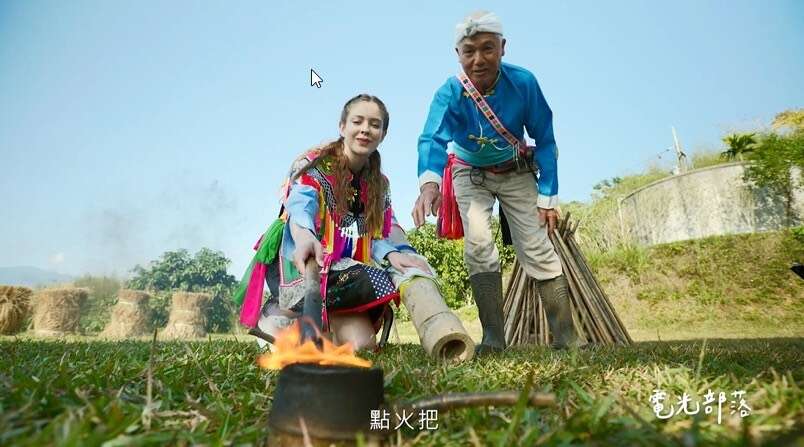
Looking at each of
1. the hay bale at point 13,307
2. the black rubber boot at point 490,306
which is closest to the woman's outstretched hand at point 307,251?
the black rubber boot at point 490,306

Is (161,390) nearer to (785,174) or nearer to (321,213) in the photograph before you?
(321,213)

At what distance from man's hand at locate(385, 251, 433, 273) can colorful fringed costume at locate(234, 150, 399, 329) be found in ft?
0.23

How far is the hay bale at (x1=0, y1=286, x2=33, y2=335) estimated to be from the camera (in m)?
11.5

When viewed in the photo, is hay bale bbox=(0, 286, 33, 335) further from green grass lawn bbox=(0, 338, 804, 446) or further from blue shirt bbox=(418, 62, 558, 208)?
blue shirt bbox=(418, 62, 558, 208)

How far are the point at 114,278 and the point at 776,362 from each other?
26648 mm

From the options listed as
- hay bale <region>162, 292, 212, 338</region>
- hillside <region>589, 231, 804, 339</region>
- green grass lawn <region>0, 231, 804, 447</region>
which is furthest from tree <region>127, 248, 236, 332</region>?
green grass lawn <region>0, 231, 804, 447</region>

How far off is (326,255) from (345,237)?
1.04ft

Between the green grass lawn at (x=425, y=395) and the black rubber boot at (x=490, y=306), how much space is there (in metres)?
1.29

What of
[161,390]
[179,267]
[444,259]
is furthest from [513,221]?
[179,267]

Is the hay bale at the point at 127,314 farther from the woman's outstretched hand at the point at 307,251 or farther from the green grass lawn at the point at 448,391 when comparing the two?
the woman's outstretched hand at the point at 307,251

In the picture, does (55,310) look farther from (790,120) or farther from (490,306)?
(790,120)

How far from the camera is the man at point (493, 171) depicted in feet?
11.3

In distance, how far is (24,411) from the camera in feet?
3.48

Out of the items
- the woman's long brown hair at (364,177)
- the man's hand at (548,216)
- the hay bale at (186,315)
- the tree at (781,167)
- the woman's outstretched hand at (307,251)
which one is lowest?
the hay bale at (186,315)
